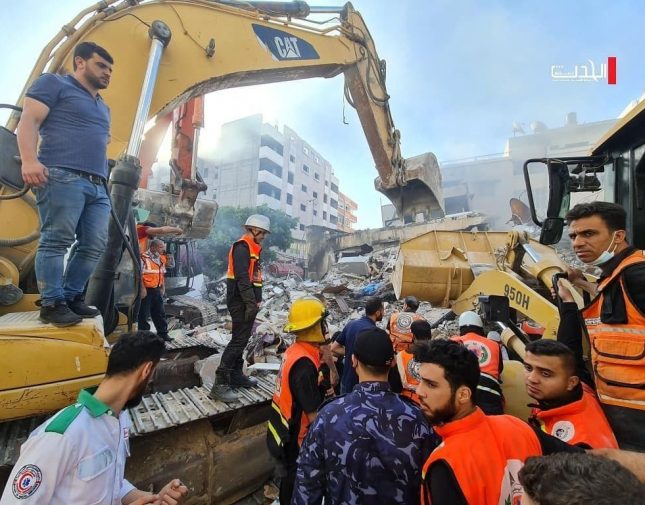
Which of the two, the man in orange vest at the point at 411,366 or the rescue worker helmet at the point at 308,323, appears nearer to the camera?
the rescue worker helmet at the point at 308,323

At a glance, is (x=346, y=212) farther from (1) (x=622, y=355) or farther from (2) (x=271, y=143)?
(1) (x=622, y=355)

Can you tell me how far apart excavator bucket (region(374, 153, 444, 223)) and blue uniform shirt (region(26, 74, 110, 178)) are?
19.2 ft

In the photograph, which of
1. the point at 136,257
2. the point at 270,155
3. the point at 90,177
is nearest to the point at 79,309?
the point at 136,257

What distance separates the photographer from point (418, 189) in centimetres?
813

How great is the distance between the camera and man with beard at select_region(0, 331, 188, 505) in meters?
1.04

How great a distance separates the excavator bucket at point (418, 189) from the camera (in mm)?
7766

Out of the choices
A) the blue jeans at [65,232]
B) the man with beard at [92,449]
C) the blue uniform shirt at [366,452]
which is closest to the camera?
the man with beard at [92,449]

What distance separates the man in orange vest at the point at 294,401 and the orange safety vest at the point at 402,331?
138cm

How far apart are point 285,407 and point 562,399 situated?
1.48 m

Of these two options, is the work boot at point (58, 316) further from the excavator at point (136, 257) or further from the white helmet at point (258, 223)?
the white helmet at point (258, 223)

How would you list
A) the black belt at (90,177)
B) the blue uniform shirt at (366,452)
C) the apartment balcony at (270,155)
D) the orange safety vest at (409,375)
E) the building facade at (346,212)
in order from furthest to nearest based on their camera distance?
1. the building facade at (346,212)
2. the apartment balcony at (270,155)
3. the orange safety vest at (409,375)
4. the black belt at (90,177)
5. the blue uniform shirt at (366,452)

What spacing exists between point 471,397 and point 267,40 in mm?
4283

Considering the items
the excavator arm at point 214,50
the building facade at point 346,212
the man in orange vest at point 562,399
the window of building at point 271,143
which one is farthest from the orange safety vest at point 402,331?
the building facade at point 346,212

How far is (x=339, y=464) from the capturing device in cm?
136
